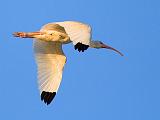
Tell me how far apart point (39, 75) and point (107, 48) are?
3.45m

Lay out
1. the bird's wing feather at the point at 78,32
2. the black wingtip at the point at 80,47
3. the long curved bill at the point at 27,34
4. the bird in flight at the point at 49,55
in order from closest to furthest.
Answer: the black wingtip at the point at 80,47
the bird's wing feather at the point at 78,32
the bird in flight at the point at 49,55
the long curved bill at the point at 27,34

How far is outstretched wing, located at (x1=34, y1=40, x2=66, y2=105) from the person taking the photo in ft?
87.0

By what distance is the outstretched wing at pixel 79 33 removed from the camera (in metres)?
21.3

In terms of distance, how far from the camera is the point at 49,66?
27000mm

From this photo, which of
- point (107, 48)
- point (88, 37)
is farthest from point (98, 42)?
point (88, 37)

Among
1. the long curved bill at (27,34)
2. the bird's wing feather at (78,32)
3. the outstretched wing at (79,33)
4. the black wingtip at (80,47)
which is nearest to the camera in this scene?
the black wingtip at (80,47)

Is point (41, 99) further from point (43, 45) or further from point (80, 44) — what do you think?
point (80, 44)

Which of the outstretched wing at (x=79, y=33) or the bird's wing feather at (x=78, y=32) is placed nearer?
the outstretched wing at (x=79, y=33)

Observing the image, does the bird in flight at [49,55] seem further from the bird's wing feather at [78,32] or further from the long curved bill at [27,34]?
the bird's wing feather at [78,32]

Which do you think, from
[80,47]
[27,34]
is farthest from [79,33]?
[27,34]

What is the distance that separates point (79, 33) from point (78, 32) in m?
0.15

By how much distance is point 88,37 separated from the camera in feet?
71.5

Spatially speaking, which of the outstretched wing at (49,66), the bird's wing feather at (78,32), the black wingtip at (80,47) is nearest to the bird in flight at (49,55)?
the outstretched wing at (49,66)

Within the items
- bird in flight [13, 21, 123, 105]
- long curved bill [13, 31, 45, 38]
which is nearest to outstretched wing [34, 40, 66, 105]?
bird in flight [13, 21, 123, 105]
